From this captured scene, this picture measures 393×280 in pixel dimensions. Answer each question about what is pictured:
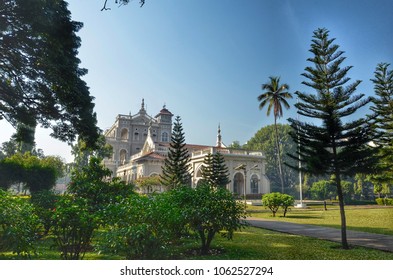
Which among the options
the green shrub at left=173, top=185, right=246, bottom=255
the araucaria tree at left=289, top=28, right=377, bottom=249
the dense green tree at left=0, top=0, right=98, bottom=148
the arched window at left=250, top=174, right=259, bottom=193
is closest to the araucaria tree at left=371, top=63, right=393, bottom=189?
the araucaria tree at left=289, top=28, right=377, bottom=249

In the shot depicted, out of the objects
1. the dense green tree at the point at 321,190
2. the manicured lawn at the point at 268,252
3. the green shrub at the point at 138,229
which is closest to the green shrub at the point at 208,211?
the manicured lawn at the point at 268,252

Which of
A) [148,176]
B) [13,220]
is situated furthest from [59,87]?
[148,176]

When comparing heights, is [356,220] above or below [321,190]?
below

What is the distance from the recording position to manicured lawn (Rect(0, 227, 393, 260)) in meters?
4.43

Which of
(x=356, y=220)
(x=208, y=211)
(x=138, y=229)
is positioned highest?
(x=208, y=211)

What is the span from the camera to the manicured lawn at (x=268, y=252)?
4.43 metres

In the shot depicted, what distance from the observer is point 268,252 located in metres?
4.84

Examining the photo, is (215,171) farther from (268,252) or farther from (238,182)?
(268,252)

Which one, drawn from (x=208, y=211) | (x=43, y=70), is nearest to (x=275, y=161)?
(x=208, y=211)

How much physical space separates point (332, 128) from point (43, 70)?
6.77 m

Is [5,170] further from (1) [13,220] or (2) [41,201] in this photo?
(1) [13,220]

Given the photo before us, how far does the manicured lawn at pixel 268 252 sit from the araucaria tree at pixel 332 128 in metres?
0.75

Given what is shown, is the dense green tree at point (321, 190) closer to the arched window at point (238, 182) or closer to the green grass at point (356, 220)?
the arched window at point (238, 182)

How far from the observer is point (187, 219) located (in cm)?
442
